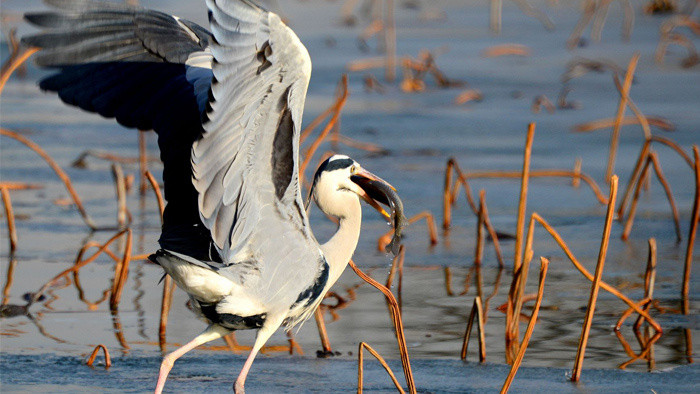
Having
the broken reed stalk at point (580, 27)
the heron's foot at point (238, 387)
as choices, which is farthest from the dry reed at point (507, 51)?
the heron's foot at point (238, 387)

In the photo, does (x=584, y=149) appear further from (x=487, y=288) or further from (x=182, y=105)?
(x=182, y=105)

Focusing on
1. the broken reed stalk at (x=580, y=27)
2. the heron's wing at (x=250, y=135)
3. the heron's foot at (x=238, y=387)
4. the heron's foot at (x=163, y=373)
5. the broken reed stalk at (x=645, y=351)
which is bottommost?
the broken reed stalk at (x=580, y=27)

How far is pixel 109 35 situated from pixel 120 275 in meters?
1.36

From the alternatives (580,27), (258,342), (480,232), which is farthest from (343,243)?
(580,27)

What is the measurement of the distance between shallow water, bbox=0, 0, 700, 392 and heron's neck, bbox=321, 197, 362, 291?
0.48 m

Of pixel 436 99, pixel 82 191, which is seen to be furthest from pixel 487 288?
pixel 436 99

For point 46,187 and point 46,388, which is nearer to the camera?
point 46,388

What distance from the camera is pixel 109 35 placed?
4.91 metres

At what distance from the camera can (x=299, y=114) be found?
4211 mm

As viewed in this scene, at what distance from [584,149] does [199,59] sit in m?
5.81

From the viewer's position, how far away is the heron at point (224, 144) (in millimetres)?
4105

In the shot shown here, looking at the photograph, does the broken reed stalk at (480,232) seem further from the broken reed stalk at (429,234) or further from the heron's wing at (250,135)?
the heron's wing at (250,135)

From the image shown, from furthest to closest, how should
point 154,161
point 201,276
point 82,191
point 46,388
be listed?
point 154,161, point 82,191, point 46,388, point 201,276

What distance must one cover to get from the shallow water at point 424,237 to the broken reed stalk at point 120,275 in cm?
8
